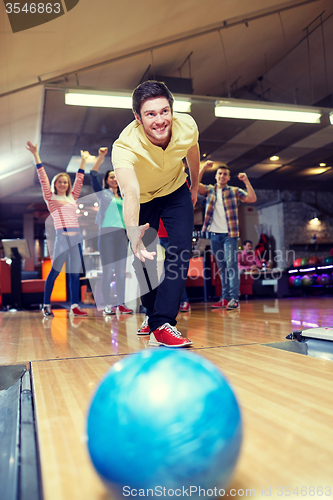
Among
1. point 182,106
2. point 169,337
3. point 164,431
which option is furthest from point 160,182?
point 182,106

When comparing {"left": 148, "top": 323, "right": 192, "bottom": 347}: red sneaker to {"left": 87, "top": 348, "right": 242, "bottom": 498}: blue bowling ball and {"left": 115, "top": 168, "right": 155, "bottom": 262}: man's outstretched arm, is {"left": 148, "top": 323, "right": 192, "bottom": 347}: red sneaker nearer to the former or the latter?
{"left": 115, "top": 168, "right": 155, "bottom": 262}: man's outstretched arm

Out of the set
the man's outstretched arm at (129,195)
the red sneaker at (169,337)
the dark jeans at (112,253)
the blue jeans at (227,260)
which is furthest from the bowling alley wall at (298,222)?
the man's outstretched arm at (129,195)

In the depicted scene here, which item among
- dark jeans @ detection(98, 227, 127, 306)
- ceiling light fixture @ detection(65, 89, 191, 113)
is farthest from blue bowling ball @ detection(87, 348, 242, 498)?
ceiling light fixture @ detection(65, 89, 191, 113)

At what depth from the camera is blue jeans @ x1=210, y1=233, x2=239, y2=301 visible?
148 inches

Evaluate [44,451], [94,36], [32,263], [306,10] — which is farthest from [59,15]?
[32,263]

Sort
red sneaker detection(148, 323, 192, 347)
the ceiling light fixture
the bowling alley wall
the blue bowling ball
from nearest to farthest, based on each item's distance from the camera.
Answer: the blue bowling ball → red sneaker detection(148, 323, 192, 347) → the ceiling light fixture → the bowling alley wall

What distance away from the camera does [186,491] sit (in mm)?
458

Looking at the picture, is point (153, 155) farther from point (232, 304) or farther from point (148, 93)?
point (232, 304)

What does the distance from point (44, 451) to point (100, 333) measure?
5.43ft

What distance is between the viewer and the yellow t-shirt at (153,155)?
5.07 ft

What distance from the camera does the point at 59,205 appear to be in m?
3.64

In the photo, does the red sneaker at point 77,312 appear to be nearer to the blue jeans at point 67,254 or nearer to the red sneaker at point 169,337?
the blue jeans at point 67,254

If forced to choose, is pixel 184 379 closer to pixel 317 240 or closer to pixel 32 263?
pixel 317 240

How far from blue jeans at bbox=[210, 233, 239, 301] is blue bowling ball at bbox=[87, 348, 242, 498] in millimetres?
3276
